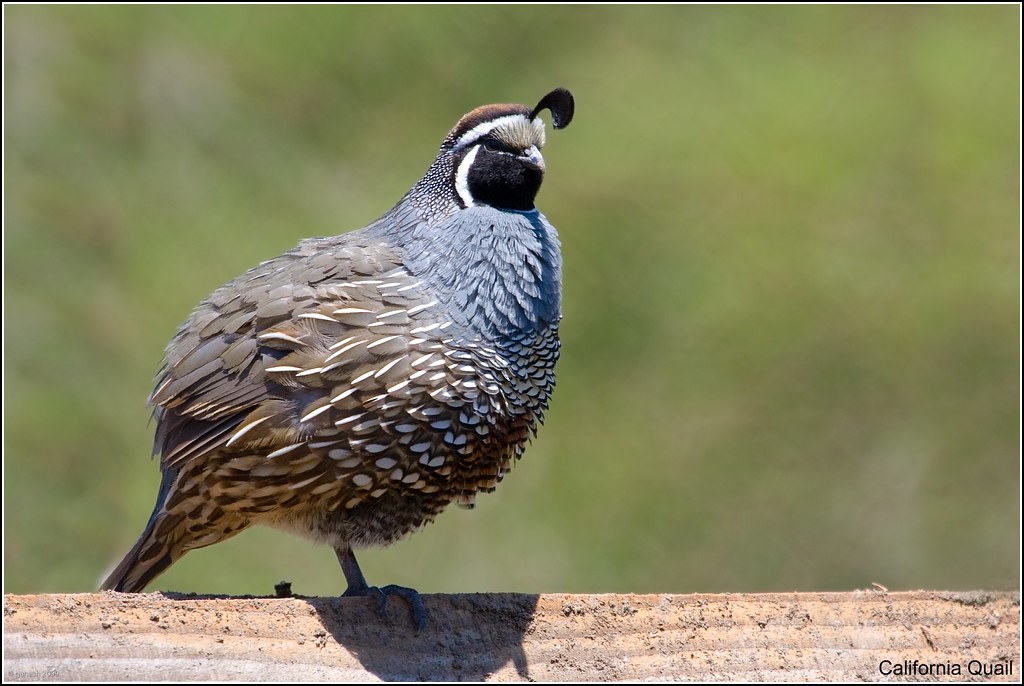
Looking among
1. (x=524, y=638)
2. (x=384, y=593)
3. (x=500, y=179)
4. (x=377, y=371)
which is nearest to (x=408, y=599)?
(x=384, y=593)

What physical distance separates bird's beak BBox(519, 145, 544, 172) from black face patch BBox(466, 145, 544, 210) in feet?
0.07

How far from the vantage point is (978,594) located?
3.08m

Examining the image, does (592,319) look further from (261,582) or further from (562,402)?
(261,582)

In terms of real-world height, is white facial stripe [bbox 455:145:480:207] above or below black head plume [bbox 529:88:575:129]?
below

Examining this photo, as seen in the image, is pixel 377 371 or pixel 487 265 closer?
pixel 377 371

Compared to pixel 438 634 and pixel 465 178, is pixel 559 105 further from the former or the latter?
pixel 438 634

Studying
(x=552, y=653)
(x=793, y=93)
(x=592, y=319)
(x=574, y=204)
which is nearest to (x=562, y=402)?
(x=592, y=319)

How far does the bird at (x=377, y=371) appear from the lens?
3.04m

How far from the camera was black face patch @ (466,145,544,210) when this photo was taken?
132 inches

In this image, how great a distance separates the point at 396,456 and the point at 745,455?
306 centimetres

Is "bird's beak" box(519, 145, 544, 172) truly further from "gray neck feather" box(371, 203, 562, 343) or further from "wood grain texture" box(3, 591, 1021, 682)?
"wood grain texture" box(3, 591, 1021, 682)

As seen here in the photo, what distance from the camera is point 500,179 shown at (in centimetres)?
338

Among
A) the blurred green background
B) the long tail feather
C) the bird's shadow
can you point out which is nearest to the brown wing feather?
the long tail feather

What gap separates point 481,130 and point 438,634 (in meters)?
1.37
